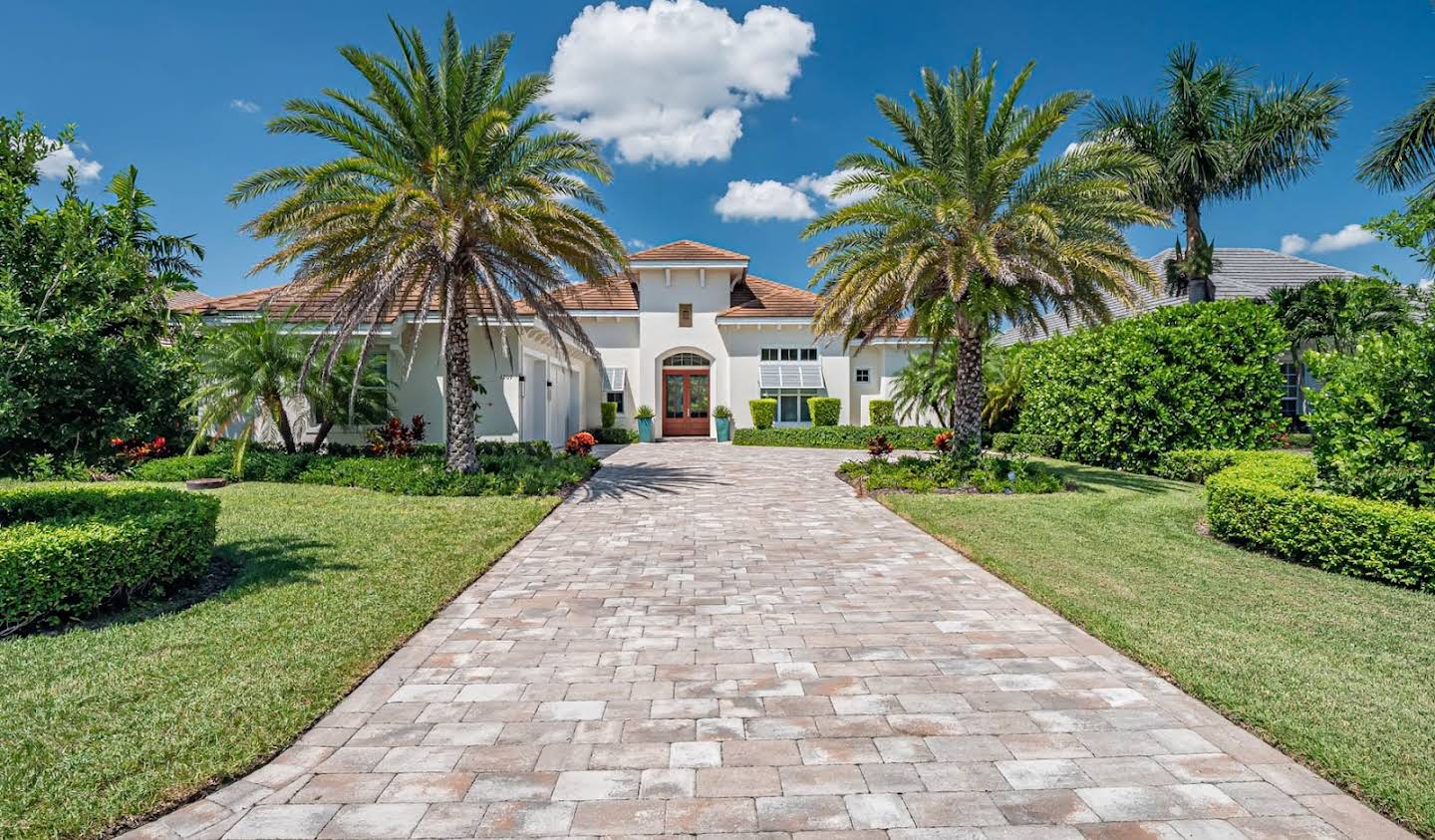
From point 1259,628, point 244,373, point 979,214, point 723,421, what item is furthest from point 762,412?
point 1259,628

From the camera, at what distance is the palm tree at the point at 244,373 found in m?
14.0

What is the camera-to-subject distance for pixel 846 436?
2456 centimetres

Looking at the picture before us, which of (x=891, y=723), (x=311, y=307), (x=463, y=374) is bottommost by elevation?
(x=891, y=723)

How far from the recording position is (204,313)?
1775cm

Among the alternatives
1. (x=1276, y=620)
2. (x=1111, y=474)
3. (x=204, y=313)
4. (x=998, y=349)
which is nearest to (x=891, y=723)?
(x=1276, y=620)

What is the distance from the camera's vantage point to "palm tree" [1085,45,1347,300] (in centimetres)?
1880

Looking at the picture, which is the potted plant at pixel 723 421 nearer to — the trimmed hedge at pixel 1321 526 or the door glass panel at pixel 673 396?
the door glass panel at pixel 673 396

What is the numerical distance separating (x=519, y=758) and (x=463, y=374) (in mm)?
10997

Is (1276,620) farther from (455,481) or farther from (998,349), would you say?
(998,349)

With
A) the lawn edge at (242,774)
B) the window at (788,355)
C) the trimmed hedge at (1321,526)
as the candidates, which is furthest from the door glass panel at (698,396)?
the lawn edge at (242,774)

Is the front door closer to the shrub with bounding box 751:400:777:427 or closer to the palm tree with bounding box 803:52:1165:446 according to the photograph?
the shrub with bounding box 751:400:777:427

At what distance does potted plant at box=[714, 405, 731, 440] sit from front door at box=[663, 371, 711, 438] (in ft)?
4.17

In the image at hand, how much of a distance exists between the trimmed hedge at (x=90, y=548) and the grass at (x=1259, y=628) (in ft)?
27.0

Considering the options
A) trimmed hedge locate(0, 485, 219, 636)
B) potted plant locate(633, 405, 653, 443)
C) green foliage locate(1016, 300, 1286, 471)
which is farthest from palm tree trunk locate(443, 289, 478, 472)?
green foliage locate(1016, 300, 1286, 471)
